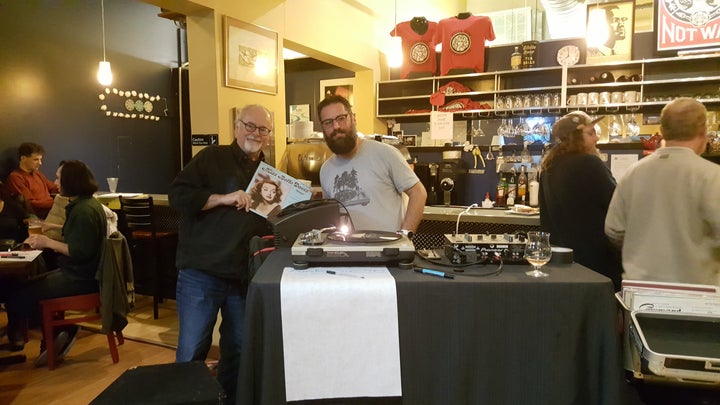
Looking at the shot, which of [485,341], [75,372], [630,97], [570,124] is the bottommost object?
[75,372]

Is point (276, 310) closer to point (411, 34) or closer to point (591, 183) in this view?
point (591, 183)

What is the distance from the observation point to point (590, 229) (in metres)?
2.45

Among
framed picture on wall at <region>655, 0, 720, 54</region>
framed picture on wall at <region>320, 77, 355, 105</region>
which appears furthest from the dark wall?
framed picture on wall at <region>655, 0, 720, 54</region>

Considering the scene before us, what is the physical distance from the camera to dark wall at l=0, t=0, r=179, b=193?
218 inches

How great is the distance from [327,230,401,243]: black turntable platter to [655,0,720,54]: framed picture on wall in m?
5.05

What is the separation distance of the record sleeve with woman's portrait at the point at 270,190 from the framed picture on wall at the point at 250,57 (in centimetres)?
225

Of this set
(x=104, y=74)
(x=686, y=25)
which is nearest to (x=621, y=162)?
(x=686, y=25)

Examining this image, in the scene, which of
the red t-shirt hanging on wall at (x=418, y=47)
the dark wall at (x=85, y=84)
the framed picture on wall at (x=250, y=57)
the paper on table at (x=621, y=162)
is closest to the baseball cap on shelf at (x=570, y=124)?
the framed picture on wall at (x=250, y=57)

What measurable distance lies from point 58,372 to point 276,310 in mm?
2909

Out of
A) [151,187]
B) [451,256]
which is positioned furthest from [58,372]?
[151,187]

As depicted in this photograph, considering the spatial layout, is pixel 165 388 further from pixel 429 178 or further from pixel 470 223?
pixel 429 178

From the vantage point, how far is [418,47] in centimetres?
616

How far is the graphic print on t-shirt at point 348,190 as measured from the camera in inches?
86.2

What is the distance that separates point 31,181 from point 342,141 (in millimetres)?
4828
